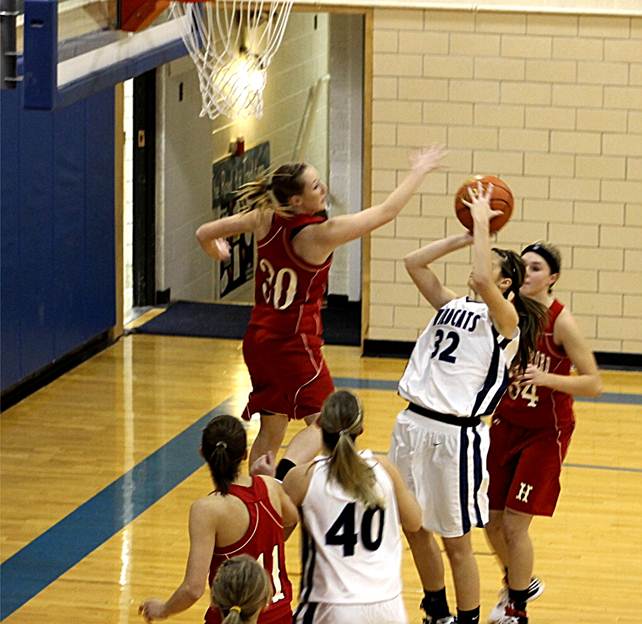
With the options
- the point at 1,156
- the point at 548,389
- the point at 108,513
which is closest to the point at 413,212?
the point at 1,156

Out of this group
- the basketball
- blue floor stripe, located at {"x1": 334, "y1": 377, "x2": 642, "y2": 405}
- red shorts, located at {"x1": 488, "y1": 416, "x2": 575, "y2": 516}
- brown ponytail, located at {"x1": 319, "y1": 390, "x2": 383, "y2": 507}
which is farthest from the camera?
blue floor stripe, located at {"x1": 334, "y1": 377, "x2": 642, "y2": 405}

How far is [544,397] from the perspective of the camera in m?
5.83

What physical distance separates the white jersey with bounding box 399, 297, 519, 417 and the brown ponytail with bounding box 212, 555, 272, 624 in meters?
1.83

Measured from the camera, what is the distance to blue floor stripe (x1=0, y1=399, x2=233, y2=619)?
6.54 metres

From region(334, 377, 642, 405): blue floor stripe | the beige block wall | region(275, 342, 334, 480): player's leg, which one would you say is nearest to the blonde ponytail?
region(275, 342, 334, 480): player's leg

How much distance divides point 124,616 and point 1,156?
13.1 ft

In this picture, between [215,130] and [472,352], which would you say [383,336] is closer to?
[215,130]

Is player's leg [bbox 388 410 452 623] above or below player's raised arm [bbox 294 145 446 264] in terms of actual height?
below

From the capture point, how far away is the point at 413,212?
1096 cm

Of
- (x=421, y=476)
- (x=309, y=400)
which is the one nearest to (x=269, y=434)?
(x=309, y=400)

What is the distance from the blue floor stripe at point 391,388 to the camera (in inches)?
394

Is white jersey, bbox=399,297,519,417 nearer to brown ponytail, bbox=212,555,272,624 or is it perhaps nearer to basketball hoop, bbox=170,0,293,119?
brown ponytail, bbox=212,555,272,624

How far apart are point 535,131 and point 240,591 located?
7.62 meters

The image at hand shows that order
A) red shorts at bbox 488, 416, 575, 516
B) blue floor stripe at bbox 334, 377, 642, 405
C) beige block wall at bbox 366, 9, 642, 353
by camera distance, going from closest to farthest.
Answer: red shorts at bbox 488, 416, 575, 516 → blue floor stripe at bbox 334, 377, 642, 405 → beige block wall at bbox 366, 9, 642, 353
